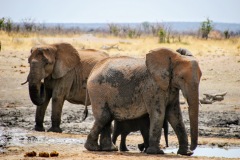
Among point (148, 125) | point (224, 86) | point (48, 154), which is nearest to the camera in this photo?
point (48, 154)

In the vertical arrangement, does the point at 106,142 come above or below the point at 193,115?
below

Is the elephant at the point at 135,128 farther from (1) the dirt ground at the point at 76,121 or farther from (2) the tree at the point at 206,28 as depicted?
(2) the tree at the point at 206,28

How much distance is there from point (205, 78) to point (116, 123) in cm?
1245

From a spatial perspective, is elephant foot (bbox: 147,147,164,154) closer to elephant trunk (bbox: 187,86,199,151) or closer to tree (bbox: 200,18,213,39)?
elephant trunk (bbox: 187,86,199,151)

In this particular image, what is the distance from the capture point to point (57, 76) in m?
17.6

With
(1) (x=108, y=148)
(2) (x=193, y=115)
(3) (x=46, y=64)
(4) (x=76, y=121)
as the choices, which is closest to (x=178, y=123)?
(2) (x=193, y=115)

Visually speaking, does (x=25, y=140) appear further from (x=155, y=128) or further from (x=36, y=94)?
(x=155, y=128)

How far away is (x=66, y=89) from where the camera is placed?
58.6ft

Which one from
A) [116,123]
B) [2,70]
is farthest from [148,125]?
[2,70]

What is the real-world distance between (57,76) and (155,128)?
429 cm

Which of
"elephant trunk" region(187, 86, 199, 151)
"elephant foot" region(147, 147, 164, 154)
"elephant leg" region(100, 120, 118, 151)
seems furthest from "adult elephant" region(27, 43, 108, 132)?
"elephant trunk" region(187, 86, 199, 151)

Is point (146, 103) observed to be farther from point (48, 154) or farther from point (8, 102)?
point (8, 102)

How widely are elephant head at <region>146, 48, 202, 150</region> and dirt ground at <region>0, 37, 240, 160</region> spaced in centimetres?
76

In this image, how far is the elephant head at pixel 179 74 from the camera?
13.4 m
